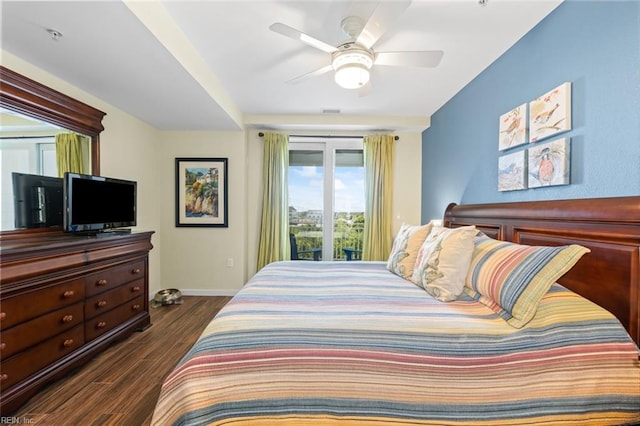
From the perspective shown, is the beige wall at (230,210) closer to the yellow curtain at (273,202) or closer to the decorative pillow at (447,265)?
the yellow curtain at (273,202)

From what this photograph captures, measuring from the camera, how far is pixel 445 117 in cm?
342

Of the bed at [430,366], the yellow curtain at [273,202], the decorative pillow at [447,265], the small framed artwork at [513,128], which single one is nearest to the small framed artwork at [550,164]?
the small framed artwork at [513,128]

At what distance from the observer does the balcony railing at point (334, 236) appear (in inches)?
171

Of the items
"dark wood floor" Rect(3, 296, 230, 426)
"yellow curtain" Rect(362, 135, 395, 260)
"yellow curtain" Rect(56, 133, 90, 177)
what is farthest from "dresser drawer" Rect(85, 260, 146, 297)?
"yellow curtain" Rect(362, 135, 395, 260)

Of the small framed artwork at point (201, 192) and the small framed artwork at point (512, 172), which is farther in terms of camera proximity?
the small framed artwork at point (201, 192)

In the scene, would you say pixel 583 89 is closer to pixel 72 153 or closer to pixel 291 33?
pixel 291 33

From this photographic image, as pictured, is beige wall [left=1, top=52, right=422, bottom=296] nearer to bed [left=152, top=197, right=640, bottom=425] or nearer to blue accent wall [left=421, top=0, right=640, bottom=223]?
blue accent wall [left=421, top=0, right=640, bottom=223]

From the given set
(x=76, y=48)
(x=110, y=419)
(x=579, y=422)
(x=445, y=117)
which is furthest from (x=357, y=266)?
(x=76, y=48)

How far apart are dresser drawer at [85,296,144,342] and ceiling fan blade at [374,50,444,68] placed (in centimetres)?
294

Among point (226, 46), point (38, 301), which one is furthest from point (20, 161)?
point (226, 46)

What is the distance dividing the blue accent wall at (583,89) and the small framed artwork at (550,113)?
0.12 ft

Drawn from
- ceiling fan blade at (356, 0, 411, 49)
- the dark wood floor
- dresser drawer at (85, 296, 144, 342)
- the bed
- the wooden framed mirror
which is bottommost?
the dark wood floor

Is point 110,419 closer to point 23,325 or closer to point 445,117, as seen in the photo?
point 23,325

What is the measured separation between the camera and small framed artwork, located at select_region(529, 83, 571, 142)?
169cm
